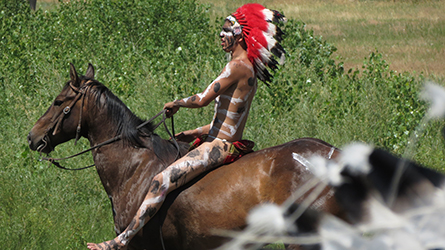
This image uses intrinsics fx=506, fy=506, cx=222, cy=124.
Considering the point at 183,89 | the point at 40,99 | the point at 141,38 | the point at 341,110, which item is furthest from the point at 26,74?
the point at 341,110

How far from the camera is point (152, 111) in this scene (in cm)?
819

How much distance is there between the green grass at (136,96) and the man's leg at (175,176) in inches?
76.4

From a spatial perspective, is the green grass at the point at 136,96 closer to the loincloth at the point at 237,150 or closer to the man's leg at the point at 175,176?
the man's leg at the point at 175,176

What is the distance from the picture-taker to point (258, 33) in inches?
168

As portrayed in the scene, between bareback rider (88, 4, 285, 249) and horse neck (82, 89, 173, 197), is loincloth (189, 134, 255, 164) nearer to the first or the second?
bareback rider (88, 4, 285, 249)

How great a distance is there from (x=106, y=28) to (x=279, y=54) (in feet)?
40.4

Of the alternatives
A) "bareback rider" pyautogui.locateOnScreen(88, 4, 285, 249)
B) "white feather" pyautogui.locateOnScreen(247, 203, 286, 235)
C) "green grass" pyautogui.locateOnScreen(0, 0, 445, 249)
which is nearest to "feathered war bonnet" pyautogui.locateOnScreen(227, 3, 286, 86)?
"bareback rider" pyautogui.locateOnScreen(88, 4, 285, 249)

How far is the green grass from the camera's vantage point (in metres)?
6.88

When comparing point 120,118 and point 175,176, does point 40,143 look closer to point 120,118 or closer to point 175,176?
point 120,118

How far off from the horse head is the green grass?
155 centimetres

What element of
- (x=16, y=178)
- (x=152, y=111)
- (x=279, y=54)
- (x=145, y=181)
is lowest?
(x=16, y=178)

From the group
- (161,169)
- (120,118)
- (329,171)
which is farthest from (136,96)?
(329,171)

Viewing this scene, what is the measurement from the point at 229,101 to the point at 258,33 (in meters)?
0.62

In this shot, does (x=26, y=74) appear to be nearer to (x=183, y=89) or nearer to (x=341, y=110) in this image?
(x=183, y=89)
